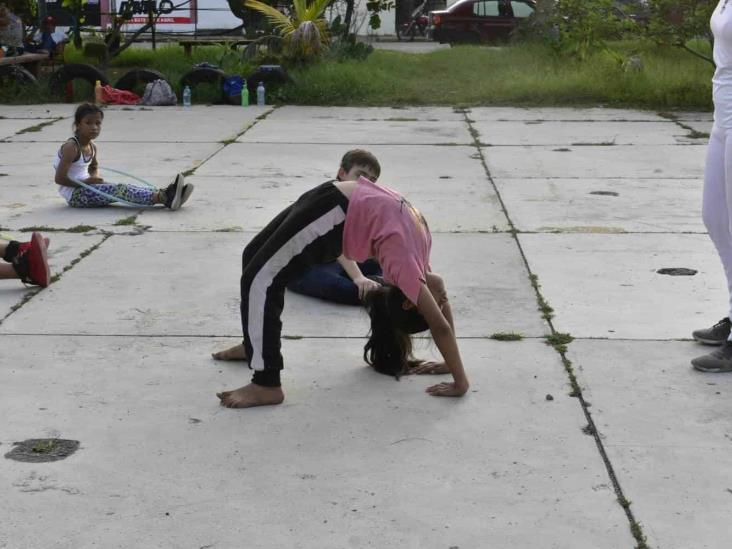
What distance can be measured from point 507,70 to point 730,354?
48.1ft

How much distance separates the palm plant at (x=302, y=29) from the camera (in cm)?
1756

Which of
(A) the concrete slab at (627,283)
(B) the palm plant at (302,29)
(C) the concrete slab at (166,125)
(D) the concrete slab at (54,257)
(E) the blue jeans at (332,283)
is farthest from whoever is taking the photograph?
(B) the palm plant at (302,29)

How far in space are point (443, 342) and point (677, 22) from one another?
1207 cm

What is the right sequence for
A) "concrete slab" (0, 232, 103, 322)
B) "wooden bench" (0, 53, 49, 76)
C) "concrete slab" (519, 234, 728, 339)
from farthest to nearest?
"wooden bench" (0, 53, 49, 76)
"concrete slab" (0, 232, 103, 322)
"concrete slab" (519, 234, 728, 339)

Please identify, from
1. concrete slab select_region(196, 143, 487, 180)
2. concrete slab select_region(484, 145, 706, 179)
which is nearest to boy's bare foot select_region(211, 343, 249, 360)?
concrete slab select_region(196, 143, 487, 180)

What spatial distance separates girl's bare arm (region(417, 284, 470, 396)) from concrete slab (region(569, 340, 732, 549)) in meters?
0.54

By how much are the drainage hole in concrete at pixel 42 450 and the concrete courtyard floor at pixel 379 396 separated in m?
0.04

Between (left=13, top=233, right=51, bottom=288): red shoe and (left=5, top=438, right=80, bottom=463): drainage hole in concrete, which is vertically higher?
(left=13, top=233, right=51, bottom=288): red shoe

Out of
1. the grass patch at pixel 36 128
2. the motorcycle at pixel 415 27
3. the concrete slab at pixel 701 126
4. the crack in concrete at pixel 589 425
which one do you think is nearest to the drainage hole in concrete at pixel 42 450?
the crack in concrete at pixel 589 425

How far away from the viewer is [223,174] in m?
10.3

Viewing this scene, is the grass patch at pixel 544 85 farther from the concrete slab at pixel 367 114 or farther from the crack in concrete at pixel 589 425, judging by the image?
the crack in concrete at pixel 589 425

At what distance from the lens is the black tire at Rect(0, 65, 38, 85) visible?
16.8 meters

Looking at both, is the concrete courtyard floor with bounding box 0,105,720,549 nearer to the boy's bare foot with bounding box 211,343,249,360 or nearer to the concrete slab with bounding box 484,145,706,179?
the boy's bare foot with bounding box 211,343,249,360

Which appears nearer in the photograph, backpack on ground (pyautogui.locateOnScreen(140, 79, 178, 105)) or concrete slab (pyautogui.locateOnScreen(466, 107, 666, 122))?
concrete slab (pyautogui.locateOnScreen(466, 107, 666, 122))
